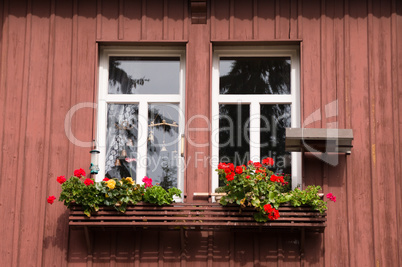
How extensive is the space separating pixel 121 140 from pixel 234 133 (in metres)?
1.31

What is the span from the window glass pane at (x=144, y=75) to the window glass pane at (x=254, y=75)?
58 cm

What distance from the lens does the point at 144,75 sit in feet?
30.0

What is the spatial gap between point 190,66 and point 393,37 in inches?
92.2

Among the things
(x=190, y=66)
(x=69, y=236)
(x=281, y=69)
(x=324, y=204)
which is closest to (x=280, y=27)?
(x=281, y=69)

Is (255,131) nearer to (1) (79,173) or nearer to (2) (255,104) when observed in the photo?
(2) (255,104)

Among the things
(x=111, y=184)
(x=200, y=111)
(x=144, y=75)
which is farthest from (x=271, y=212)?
(x=144, y=75)

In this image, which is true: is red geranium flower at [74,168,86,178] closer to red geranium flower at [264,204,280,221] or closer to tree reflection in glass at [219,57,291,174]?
tree reflection in glass at [219,57,291,174]

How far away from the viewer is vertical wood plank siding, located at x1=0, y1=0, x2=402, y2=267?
8.26 meters

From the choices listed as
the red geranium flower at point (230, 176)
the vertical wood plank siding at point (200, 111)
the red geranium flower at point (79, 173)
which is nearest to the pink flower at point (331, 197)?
the vertical wood plank siding at point (200, 111)

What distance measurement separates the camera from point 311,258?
8219 mm

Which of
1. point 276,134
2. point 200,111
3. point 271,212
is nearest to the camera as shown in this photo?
point 271,212

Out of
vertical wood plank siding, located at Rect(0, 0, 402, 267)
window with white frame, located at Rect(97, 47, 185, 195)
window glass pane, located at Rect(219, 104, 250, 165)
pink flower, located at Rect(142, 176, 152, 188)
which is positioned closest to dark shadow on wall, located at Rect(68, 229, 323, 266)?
vertical wood plank siding, located at Rect(0, 0, 402, 267)

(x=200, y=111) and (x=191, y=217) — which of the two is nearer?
(x=191, y=217)

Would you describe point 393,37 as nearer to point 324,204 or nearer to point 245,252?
point 324,204
